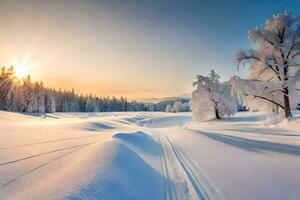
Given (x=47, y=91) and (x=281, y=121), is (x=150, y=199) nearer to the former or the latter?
(x=281, y=121)

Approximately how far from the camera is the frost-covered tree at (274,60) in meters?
14.9

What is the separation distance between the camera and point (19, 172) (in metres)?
5.60

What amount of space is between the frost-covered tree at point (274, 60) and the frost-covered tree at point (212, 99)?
56.5ft

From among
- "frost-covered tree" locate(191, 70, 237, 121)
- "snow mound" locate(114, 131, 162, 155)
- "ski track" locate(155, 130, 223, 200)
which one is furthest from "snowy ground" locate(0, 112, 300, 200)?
"frost-covered tree" locate(191, 70, 237, 121)

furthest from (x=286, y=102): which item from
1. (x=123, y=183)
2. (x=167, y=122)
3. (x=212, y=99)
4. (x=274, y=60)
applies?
(x=167, y=122)

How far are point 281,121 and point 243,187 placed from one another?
1237cm

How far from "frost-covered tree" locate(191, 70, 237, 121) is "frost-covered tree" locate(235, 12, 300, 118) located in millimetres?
17228

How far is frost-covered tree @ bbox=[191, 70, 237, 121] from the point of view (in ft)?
112

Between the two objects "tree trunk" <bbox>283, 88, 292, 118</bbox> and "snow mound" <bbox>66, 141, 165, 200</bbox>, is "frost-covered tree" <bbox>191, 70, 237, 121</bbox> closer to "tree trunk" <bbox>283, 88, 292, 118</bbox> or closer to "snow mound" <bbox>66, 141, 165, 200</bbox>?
"tree trunk" <bbox>283, 88, 292, 118</bbox>

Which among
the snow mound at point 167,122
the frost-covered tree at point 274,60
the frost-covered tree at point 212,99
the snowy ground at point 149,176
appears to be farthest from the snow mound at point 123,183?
the snow mound at point 167,122

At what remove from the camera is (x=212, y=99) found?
34.2 metres

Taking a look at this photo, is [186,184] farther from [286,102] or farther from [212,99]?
[212,99]

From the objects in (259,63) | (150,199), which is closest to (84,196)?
(150,199)

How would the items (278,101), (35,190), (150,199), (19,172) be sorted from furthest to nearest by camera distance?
(278,101) → (19,172) → (150,199) → (35,190)
